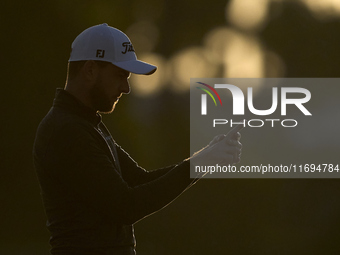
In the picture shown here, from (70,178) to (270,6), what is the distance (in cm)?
1268

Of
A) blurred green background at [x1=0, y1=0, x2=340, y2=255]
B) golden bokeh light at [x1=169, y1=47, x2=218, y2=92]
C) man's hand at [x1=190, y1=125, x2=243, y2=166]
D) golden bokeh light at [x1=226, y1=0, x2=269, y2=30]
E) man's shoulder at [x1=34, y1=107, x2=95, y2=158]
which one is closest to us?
man's shoulder at [x1=34, y1=107, x2=95, y2=158]

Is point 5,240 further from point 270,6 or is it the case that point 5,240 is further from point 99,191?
point 99,191

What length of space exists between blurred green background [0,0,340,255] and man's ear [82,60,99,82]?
8.93m

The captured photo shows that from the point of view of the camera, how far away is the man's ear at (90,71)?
9.27 ft

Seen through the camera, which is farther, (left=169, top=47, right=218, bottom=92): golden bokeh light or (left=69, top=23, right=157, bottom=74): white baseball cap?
(left=169, top=47, right=218, bottom=92): golden bokeh light

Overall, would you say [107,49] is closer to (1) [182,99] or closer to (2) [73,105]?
(2) [73,105]

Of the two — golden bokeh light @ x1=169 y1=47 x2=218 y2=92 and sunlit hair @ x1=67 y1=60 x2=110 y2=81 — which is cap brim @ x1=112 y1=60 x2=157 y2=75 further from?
golden bokeh light @ x1=169 y1=47 x2=218 y2=92

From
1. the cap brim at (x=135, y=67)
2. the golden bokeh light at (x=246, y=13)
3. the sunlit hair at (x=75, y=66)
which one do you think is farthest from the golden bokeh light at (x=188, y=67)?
the sunlit hair at (x=75, y=66)

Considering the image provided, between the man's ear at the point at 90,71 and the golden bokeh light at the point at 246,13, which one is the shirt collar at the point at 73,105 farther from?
the golden bokeh light at the point at 246,13

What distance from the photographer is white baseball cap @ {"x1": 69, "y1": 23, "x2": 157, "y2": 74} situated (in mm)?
2820

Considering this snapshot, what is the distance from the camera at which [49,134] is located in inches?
104

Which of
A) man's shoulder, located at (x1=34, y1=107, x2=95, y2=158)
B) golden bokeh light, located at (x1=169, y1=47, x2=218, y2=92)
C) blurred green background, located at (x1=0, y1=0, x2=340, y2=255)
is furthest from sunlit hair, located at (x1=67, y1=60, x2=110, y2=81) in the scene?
golden bokeh light, located at (x1=169, y1=47, x2=218, y2=92)

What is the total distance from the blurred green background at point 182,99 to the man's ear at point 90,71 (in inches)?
352

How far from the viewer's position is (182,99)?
13664 mm
